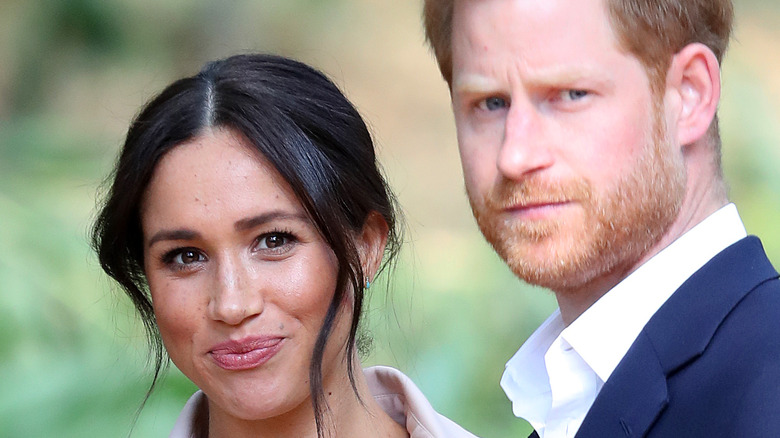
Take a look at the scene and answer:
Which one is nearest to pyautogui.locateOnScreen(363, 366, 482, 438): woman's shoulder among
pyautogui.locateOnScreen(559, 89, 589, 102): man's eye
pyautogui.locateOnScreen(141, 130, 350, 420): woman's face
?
pyautogui.locateOnScreen(141, 130, 350, 420): woman's face

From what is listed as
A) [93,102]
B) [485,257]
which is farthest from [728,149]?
[93,102]

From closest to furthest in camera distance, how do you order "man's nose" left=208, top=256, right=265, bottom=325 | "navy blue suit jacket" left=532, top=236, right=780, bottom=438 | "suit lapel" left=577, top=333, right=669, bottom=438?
"navy blue suit jacket" left=532, top=236, right=780, bottom=438 < "suit lapel" left=577, top=333, right=669, bottom=438 < "man's nose" left=208, top=256, right=265, bottom=325

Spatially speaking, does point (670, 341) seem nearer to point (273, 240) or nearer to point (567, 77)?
point (567, 77)

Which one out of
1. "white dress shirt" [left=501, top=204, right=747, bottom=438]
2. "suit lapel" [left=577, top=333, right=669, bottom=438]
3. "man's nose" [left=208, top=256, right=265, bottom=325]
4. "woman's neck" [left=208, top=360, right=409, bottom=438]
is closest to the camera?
"suit lapel" [left=577, top=333, right=669, bottom=438]

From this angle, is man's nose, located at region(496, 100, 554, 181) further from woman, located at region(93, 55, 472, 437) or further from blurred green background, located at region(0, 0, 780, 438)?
blurred green background, located at region(0, 0, 780, 438)

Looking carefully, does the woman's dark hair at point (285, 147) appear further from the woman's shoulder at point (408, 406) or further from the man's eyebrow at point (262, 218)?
the woman's shoulder at point (408, 406)

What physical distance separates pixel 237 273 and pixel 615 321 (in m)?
0.85

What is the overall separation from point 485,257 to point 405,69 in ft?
2.72

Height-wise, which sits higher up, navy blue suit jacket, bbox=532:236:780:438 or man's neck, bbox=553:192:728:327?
man's neck, bbox=553:192:728:327

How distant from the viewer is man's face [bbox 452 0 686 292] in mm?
1787

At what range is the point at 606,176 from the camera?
1787 millimetres

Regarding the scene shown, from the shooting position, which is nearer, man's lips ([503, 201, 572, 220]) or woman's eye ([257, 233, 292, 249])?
man's lips ([503, 201, 572, 220])

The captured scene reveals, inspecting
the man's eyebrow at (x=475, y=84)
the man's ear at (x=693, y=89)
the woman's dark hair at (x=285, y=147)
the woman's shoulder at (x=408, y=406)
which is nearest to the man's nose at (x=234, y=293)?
the woman's dark hair at (x=285, y=147)

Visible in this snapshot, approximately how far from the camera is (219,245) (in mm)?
2277
